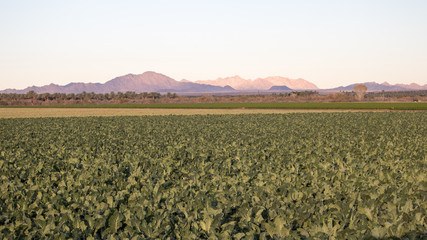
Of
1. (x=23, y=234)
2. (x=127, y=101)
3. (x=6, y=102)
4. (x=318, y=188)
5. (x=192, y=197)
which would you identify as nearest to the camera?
(x=23, y=234)

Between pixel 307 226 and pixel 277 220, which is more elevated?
pixel 277 220

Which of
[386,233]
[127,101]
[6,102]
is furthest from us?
[127,101]

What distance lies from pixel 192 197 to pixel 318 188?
2.40 meters

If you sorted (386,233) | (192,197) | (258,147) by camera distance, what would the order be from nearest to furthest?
(386,233) < (192,197) < (258,147)

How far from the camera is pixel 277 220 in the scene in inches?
193

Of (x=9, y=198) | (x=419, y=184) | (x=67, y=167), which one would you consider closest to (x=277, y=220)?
(x=419, y=184)

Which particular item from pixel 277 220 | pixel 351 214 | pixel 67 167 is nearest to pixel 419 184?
pixel 351 214

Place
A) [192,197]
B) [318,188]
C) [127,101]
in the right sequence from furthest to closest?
1. [127,101]
2. [318,188]
3. [192,197]

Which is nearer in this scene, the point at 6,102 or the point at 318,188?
the point at 318,188

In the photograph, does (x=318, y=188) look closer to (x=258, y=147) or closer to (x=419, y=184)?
(x=419, y=184)

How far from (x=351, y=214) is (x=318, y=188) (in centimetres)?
180

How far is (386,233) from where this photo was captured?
4848 mm

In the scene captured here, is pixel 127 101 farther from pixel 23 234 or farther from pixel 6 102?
pixel 23 234

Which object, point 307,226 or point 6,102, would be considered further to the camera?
point 6,102
